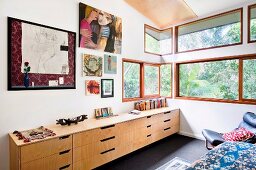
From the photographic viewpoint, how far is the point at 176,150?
324cm

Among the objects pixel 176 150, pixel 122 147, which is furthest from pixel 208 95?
pixel 122 147

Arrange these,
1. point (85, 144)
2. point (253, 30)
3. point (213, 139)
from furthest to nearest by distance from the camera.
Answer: point (253, 30)
point (213, 139)
point (85, 144)

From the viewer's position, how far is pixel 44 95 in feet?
7.88

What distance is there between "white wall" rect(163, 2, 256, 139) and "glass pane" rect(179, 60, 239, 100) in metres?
0.20

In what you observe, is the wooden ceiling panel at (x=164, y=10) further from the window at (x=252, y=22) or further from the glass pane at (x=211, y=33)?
the window at (x=252, y=22)

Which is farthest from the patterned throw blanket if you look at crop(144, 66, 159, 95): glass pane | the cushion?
crop(144, 66, 159, 95): glass pane

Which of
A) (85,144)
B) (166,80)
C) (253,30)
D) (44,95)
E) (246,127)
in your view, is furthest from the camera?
(166,80)

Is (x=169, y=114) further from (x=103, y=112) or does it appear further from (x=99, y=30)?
(x=99, y=30)

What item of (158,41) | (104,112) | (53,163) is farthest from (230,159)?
(158,41)

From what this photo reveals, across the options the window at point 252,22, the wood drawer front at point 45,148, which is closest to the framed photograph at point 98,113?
the wood drawer front at point 45,148

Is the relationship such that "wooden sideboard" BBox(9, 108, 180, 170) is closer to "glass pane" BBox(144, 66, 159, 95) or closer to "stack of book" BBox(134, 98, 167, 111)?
"stack of book" BBox(134, 98, 167, 111)

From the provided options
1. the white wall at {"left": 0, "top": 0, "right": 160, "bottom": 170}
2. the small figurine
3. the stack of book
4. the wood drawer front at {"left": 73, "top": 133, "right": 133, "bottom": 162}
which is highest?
the white wall at {"left": 0, "top": 0, "right": 160, "bottom": 170}

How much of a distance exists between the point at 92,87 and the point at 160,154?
5.80 feet

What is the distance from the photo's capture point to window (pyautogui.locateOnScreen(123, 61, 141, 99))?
370 cm
